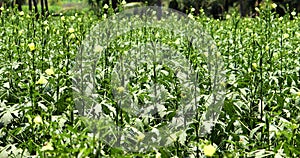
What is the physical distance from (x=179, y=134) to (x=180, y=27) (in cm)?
471

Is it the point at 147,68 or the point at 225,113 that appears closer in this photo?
the point at 225,113

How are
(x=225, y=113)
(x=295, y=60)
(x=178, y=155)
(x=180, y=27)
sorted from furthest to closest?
(x=180, y=27) → (x=295, y=60) → (x=225, y=113) → (x=178, y=155)

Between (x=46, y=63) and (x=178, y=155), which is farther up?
(x=46, y=63)

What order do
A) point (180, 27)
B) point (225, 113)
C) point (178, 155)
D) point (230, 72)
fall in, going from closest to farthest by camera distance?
1. point (178, 155)
2. point (225, 113)
3. point (230, 72)
4. point (180, 27)

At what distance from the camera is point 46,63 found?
4691mm

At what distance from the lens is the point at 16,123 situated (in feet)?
11.9

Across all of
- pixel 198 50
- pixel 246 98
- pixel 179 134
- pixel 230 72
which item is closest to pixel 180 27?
pixel 198 50

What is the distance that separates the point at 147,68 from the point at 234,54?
1128mm

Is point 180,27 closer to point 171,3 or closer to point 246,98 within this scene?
point 246,98

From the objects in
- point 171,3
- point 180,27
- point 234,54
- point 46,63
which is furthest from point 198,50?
point 171,3

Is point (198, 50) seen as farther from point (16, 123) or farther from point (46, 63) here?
point (16, 123)

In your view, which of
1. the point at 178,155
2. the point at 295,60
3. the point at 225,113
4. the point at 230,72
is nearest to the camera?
the point at 178,155

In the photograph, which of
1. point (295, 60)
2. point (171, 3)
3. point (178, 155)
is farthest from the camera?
point (171, 3)

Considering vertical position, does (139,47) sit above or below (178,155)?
above
